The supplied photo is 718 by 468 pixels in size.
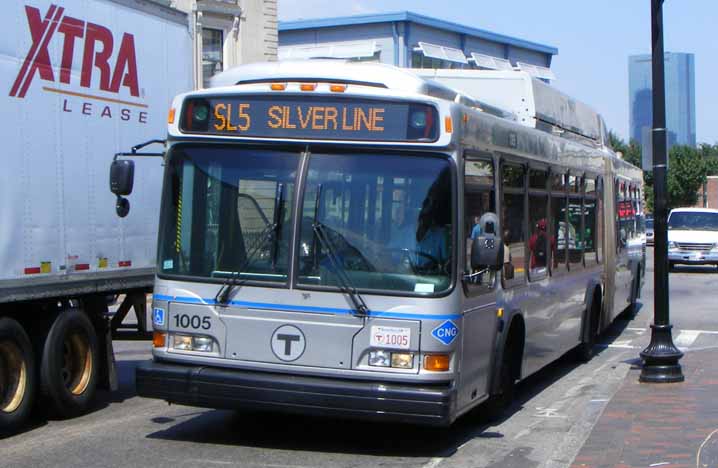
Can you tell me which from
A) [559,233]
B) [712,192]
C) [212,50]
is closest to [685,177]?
[712,192]

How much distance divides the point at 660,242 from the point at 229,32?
23.4m

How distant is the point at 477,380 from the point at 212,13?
25844 mm

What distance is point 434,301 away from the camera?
7.73 metres

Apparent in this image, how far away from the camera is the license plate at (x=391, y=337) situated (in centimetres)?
771

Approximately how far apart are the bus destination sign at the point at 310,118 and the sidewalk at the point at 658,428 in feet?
9.10

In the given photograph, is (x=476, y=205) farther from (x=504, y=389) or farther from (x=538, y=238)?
(x=538, y=238)

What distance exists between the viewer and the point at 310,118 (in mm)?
8148

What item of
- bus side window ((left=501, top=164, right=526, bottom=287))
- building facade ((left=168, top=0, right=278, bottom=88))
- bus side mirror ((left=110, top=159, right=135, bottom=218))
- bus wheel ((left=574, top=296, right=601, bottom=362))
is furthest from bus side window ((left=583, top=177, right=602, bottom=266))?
building facade ((left=168, top=0, right=278, bottom=88))

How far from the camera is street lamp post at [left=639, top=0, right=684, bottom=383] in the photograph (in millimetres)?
11695

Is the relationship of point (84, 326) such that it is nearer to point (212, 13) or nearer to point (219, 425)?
point (219, 425)

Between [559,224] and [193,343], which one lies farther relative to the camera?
[559,224]

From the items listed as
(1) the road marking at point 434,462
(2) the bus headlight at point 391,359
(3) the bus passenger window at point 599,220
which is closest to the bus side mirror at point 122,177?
(2) the bus headlight at point 391,359

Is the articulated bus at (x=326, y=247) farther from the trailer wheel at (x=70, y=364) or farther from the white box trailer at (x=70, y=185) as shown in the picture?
the trailer wheel at (x=70, y=364)

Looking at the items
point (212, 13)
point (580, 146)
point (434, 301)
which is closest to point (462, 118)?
point (434, 301)
